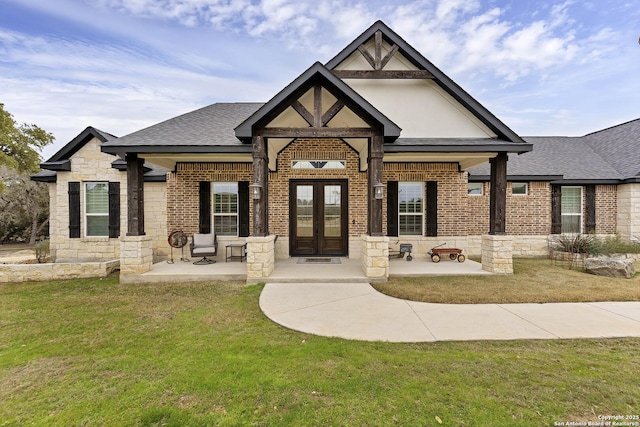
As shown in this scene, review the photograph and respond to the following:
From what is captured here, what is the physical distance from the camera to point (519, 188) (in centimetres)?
1028

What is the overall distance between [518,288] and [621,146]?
1130 centimetres

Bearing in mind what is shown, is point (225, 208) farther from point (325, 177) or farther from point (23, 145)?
point (23, 145)

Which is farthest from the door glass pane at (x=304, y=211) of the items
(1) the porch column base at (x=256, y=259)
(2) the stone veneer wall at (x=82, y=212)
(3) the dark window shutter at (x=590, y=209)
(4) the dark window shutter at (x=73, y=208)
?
(3) the dark window shutter at (x=590, y=209)

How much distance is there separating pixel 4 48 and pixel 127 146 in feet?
33.5

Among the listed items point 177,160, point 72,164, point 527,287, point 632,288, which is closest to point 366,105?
point 527,287

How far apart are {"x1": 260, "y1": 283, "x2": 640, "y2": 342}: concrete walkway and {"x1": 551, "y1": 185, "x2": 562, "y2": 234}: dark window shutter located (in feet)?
20.2

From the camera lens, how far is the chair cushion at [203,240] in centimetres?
857

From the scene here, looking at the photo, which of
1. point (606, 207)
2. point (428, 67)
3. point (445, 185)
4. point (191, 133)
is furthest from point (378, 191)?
point (606, 207)

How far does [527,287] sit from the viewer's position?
6086mm

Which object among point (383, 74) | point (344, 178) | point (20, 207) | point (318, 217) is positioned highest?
point (383, 74)

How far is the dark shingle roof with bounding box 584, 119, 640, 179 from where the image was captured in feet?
34.7

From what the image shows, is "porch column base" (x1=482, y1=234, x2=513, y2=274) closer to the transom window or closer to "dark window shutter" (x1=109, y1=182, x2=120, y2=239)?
the transom window

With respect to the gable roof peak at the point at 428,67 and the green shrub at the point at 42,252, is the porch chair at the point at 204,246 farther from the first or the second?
the gable roof peak at the point at 428,67

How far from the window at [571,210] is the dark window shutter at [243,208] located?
1156cm
